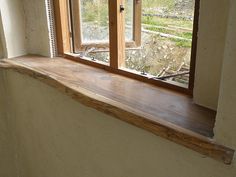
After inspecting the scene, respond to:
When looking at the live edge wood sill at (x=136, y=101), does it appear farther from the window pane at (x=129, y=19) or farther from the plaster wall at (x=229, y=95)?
the window pane at (x=129, y=19)

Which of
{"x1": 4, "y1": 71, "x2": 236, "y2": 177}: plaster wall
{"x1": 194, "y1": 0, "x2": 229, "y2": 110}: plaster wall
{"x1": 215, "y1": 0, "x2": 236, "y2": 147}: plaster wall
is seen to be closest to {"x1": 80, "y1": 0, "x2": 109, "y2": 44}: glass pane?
{"x1": 4, "y1": 71, "x2": 236, "y2": 177}: plaster wall

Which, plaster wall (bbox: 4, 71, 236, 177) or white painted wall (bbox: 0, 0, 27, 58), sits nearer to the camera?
plaster wall (bbox: 4, 71, 236, 177)

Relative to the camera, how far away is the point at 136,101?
0.89m

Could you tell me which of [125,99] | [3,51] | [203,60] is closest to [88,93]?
[125,99]

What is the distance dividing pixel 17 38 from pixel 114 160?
0.73 metres

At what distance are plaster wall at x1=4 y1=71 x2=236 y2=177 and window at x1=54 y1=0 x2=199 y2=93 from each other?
0.21 meters

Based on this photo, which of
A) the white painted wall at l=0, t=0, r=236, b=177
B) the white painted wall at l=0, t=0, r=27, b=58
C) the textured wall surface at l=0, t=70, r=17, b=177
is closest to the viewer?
the white painted wall at l=0, t=0, r=236, b=177

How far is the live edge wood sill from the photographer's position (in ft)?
2.33

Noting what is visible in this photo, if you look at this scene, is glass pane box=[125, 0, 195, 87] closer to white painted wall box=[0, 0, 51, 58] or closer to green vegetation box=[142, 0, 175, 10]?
green vegetation box=[142, 0, 175, 10]

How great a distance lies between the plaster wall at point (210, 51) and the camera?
750 millimetres

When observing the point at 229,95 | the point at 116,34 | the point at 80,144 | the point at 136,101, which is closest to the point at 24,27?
the point at 116,34

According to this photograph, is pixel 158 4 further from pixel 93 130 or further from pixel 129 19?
pixel 93 130

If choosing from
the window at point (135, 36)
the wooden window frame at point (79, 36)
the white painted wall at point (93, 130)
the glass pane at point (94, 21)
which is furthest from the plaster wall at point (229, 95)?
the glass pane at point (94, 21)

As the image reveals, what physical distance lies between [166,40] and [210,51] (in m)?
0.21
